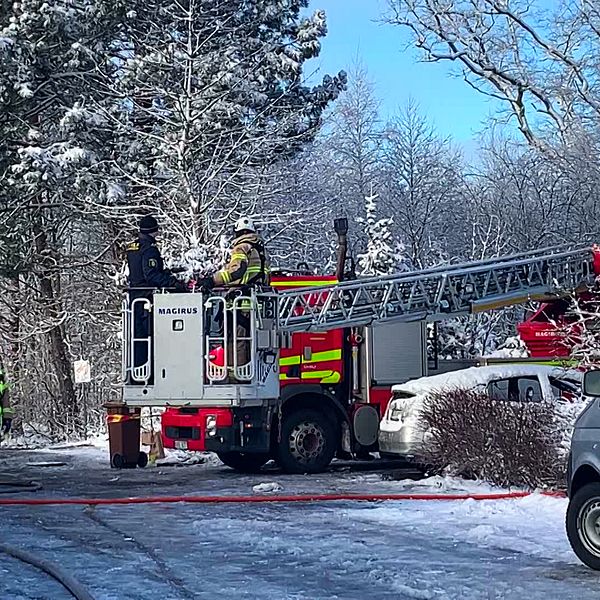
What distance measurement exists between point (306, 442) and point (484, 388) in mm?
2669

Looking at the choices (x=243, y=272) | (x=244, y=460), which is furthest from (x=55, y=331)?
(x=243, y=272)

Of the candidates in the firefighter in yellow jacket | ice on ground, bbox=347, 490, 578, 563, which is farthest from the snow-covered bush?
the firefighter in yellow jacket

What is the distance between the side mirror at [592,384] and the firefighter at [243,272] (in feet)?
23.2

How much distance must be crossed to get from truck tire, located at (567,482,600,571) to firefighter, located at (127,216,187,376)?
297 inches

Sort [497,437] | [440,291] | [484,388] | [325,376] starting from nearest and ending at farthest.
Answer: [497,437]
[484,388]
[325,376]
[440,291]

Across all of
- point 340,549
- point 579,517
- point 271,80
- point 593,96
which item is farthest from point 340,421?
point 593,96

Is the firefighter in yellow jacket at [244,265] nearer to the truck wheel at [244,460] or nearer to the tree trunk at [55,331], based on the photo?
the truck wheel at [244,460]

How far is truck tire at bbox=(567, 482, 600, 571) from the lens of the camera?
26.3ft

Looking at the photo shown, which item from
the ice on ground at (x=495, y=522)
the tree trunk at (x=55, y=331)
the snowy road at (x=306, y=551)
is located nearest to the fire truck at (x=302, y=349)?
the snowy road at (x=306, y=551)

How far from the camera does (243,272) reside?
46.7 ft

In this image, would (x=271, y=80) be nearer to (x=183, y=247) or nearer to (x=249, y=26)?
(x=249, y=26)

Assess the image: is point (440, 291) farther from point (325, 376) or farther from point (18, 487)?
point (18, 487)

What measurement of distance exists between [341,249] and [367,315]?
3.67 feet

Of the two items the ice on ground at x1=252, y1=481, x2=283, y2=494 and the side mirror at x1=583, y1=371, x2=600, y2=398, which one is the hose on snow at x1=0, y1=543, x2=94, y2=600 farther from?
the ice on ground at x1=252, y1=481, x2=283, y2=494
